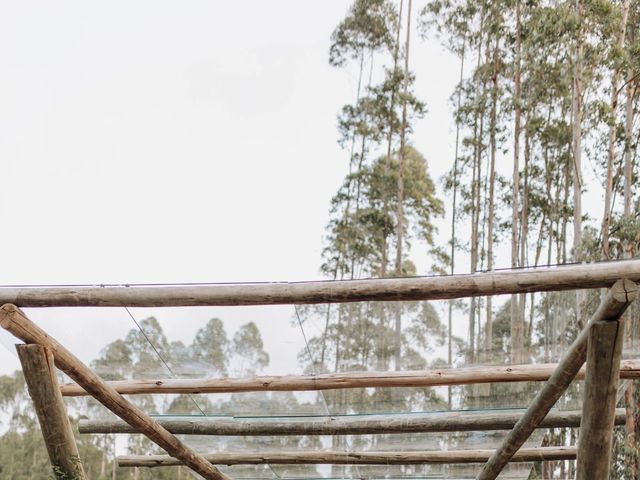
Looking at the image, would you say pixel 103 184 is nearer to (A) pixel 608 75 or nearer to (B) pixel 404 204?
(B) pixel 404 204

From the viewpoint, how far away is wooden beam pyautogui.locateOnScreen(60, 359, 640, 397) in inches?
170

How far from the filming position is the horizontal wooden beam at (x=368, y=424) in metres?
4.79

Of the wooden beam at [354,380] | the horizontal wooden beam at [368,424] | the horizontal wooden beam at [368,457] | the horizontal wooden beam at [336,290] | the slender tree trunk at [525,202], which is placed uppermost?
the slender tree trunk at [525,202]

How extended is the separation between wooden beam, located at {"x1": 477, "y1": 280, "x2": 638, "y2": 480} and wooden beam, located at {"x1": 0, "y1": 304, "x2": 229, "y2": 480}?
1695 mm

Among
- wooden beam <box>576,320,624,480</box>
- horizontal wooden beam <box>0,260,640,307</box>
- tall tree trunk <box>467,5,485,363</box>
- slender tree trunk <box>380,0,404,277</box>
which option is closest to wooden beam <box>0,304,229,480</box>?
horizontal wooden beam <box>0,260,640,307</box>

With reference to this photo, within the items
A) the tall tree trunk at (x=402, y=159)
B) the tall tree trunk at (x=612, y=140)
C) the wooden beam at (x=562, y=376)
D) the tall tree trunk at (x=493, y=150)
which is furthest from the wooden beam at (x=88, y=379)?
the tall tree trunk at (x=493, y=150)

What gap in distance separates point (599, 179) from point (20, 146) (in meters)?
19.1

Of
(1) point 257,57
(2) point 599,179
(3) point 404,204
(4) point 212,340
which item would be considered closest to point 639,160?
(2) point 599,179

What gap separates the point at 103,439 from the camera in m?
20.9

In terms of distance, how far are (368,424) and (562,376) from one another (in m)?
1.62

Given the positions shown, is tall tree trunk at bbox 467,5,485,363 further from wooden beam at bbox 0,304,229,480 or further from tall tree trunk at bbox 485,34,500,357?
wooden beam at bbox 0,304,229,480

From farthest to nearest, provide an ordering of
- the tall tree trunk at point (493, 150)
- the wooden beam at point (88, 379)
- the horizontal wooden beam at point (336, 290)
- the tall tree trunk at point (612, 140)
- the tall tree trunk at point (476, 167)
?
the tall tree trunk at point (476, 167)
the tall tree trunk at point (493, 150)
the tall tree trunk at point (612, 140)
the wooden beam at point (88, 379)
the horizontal wooden beam at point (336, 290)

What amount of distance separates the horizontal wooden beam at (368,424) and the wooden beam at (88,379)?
288 millimetres

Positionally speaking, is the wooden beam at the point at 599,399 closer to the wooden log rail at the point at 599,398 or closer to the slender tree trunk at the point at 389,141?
the wooden log rail at the point at 599,398
